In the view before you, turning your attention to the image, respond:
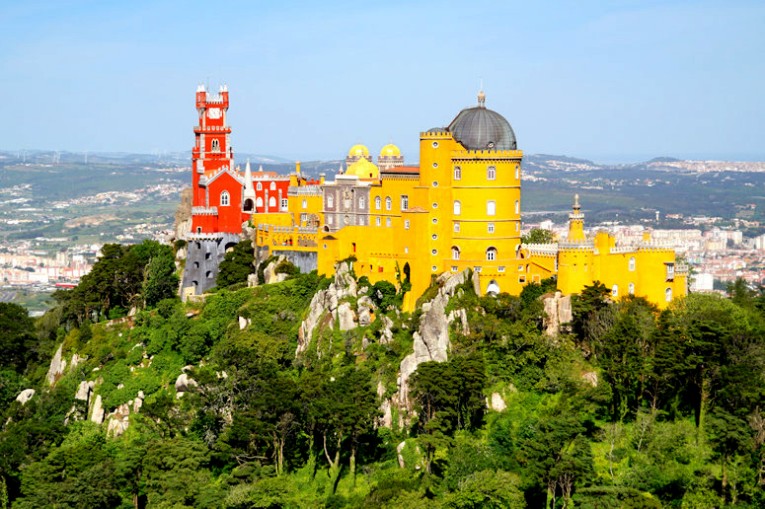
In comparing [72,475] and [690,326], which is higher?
[690,326]

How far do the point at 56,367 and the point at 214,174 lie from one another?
1846 centimetres

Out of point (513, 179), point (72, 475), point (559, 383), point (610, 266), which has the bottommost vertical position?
point (72, 475)

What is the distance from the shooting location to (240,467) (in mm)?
73438

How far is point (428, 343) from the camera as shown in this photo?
77875 millimetres

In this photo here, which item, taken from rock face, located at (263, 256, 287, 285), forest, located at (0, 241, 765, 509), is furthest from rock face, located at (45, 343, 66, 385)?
rock face, located at (263, 256, 287, 285)

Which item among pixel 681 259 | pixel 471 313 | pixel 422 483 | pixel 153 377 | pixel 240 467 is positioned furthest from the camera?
pixel 681 259

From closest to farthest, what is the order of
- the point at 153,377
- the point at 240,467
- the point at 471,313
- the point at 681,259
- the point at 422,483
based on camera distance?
the point at 422,483 < the point at 240,467 < the point at 471,313 < the point at 153,377 < the point at 681,259

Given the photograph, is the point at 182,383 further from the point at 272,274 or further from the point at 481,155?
the point at 481,155

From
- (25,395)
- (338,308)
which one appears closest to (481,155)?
(338,308)

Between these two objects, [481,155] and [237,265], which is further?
[237,265]

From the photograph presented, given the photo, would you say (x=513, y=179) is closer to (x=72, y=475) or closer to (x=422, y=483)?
(x=422, y=483)

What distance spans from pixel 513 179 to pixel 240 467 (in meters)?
25.2

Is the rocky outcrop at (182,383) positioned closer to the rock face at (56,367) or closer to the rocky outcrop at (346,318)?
the rocky outcrop at (346,318)

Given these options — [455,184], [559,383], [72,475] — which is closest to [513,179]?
[455,184]
